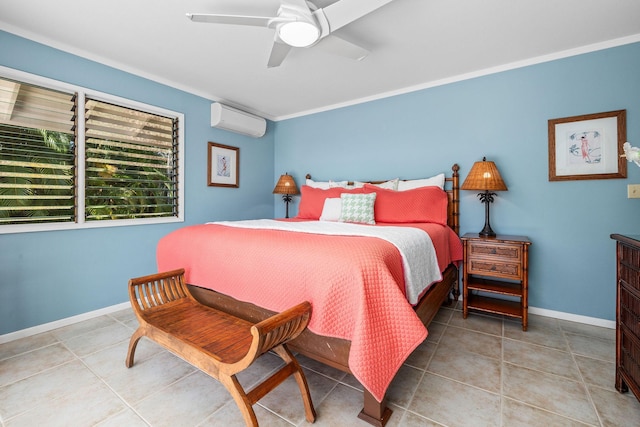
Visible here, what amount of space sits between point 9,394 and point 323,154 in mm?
3613

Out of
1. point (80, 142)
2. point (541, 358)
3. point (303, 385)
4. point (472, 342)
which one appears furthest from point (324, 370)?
point (80, 142)

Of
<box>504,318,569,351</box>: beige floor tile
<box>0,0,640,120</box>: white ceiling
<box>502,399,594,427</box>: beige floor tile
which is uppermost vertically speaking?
<box>0,0,640,120</box>: white ceiling

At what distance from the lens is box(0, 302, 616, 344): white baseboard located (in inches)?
87.9

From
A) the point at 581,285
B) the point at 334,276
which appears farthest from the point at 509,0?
the point at 581,285

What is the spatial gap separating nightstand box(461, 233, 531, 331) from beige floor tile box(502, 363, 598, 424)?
69cm

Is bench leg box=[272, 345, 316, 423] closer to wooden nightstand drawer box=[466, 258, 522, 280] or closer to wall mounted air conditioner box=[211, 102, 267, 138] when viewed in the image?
wooden nightstand drawer box=[466, 258, 522, 280]

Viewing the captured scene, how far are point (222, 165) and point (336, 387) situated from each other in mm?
3039

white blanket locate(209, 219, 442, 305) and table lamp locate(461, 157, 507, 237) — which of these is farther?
table lamp locate(461, 157, 507, 237)

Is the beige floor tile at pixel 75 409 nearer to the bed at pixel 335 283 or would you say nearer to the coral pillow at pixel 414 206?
the bed at pixel 335 283

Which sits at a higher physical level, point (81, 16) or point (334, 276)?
point (81, 16)

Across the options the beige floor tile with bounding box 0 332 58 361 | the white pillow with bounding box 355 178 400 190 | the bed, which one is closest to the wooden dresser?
the bed

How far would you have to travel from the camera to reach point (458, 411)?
4.75 ft

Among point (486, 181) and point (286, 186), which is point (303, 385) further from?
point (286, 186)

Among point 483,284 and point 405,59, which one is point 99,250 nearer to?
point 405,59
